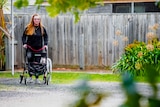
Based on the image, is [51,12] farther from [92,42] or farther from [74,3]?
[92,42]

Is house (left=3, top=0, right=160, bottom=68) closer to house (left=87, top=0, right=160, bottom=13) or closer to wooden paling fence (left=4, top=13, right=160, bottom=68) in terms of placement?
wooden paling fence (left=4, top=13, right=160, bottom=68)

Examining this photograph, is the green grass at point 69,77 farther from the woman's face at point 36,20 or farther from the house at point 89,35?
the house at point 89,35

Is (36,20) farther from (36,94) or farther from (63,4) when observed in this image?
(63,4)

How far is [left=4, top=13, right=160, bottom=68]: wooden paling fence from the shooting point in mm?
16578

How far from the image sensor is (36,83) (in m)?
13.4

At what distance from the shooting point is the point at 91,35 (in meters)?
17.0

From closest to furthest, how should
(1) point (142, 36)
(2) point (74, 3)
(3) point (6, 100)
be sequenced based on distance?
1. (2) point (74, 3)
2. (3) point (6, 100)
3. (1) point (142, 36)

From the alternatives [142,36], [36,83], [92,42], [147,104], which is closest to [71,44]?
[92,42]

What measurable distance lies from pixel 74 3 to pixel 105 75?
12564mm

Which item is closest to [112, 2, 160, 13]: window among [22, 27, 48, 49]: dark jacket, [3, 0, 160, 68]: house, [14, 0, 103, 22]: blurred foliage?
[3, 0, 160, 68]: house

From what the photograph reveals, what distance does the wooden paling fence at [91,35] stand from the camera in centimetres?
1658

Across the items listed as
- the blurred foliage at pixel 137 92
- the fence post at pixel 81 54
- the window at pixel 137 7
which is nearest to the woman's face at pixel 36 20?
the fence post at pixel 81 54

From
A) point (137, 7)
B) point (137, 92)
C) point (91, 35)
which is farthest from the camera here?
point (137, 7)

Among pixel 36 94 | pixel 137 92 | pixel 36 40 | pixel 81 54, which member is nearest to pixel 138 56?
pixel 81 54
